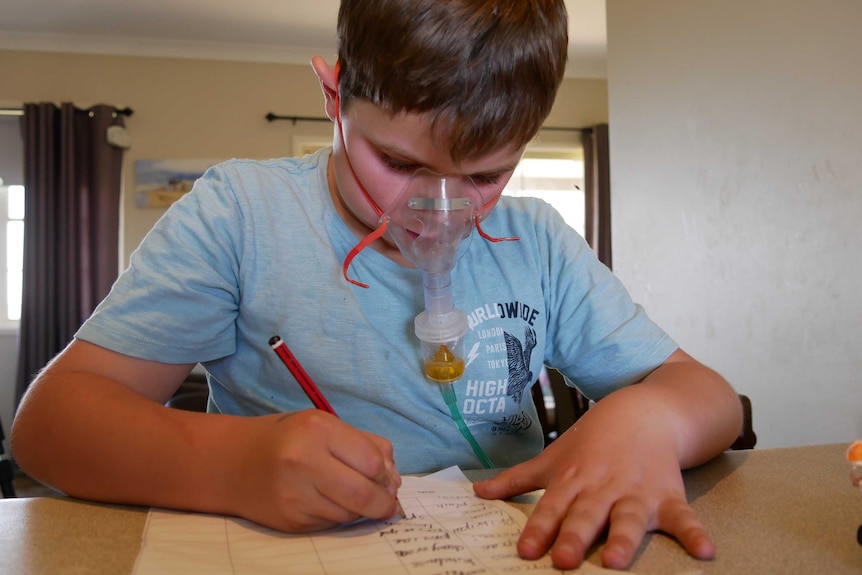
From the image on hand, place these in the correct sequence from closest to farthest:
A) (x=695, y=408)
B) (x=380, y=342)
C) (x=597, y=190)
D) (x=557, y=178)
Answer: (x=695, y=408) < (x=380, y=342) < (x=597, y=190) < (x=557, y=178)

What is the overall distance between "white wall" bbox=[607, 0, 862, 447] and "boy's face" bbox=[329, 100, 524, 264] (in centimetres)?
150

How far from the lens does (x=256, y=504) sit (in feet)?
1.92

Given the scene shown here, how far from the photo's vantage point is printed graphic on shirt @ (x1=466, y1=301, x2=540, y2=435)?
0.92m

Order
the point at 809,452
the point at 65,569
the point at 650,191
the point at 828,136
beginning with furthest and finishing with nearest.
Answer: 1. the point at 650,191
2. the point at 828,136
3. the point at 809,452
4. the point at 65,569

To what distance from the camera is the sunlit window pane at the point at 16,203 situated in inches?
188

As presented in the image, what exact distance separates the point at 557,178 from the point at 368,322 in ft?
16.0

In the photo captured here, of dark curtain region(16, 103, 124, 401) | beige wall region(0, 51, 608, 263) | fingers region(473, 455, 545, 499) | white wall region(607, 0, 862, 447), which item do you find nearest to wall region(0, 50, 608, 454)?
beige wall region(0, 51, 608, 263)

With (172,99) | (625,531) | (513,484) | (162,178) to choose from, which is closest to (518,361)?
(513,484)

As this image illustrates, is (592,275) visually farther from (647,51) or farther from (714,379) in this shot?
(647,51)

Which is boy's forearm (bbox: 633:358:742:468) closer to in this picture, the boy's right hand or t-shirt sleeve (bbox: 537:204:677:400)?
t-shirt sleeve (bbox: 537:204:677:400)

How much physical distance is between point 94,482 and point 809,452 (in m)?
0.75

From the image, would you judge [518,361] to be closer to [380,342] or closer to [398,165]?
[380,342]

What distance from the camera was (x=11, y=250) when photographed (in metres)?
4.82

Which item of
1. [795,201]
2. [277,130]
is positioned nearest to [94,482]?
[795,201]
